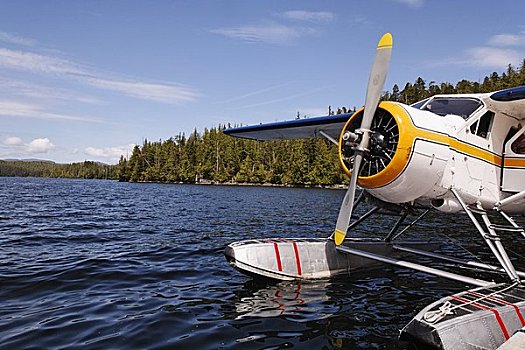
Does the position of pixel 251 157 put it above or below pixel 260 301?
above

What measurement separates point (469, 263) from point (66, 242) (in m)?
10.1

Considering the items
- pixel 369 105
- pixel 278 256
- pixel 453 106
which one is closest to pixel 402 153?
pixel 369 105

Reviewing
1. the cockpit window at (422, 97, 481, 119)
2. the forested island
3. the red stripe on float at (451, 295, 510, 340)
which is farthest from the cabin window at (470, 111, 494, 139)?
the forested island

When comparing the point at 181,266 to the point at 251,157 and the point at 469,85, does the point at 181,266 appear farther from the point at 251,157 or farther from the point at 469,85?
the point at 469,85

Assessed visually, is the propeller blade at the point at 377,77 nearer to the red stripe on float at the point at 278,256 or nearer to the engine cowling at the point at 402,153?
the engine cowling at the point at 402,153

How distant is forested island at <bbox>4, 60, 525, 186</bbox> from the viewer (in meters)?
86.7

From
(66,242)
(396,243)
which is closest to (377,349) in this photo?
(396,243)

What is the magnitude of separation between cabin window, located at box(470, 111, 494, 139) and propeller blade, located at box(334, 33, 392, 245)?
1882mm

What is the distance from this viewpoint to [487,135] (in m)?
6.65

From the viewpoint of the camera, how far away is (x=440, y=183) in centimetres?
584

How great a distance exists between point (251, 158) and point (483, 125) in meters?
94.7

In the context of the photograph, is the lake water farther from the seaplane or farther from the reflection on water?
the seaplane

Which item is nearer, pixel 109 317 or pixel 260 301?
pixel 109 317

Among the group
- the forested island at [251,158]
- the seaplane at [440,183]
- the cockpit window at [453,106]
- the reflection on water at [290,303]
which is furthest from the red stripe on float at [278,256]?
the forested island at [251,158]
